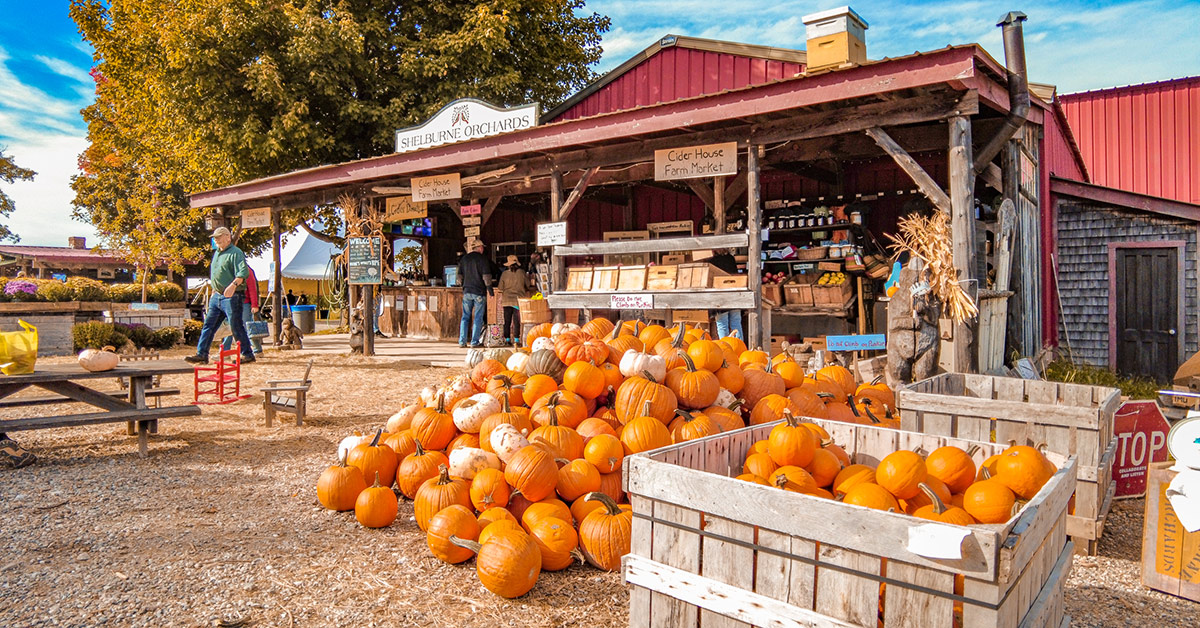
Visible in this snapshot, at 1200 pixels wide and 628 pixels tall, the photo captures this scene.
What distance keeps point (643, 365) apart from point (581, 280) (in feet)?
17.0

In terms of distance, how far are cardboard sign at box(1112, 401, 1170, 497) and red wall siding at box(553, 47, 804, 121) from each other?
848cm

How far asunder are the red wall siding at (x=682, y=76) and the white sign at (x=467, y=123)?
6.21 feet

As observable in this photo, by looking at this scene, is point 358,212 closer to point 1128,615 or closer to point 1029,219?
point 1029,219

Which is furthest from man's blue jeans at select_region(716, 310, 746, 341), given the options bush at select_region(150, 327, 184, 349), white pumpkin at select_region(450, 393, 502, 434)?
bush at select_region(150, 327, 184, 349)

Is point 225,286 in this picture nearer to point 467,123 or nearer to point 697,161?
point 467,123

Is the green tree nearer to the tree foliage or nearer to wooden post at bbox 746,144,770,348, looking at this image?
the tree foliage

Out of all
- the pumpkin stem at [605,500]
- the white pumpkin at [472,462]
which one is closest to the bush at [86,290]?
the white pumpkin at [472,462]

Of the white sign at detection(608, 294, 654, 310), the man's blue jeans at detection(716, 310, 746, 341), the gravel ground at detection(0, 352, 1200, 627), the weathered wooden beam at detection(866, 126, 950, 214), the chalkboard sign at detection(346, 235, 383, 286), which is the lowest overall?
the gravel ground at detection(0, 352, 1200, 627)

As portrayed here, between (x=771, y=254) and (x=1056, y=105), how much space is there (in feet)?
14.9

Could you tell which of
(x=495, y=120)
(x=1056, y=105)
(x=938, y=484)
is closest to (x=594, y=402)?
(x=938, y=484)

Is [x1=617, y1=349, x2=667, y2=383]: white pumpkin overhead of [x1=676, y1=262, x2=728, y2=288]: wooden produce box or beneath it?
beneath

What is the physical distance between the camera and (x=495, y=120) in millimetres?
10602

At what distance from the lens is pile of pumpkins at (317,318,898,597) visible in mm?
3166

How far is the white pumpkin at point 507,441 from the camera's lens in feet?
11.8
